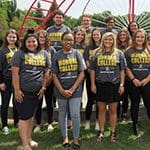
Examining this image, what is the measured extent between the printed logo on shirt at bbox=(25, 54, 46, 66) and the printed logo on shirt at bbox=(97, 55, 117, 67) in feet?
2.65

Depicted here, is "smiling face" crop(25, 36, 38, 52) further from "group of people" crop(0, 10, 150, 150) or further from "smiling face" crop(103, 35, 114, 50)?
"smiling face" crop(103, 35, 114, 50)

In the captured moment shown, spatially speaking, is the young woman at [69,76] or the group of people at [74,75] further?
the young woman at [69,76]

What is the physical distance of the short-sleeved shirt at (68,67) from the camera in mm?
5219

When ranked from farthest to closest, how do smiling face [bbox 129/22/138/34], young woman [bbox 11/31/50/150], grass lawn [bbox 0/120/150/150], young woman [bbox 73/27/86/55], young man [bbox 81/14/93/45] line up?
young man [bbox 81/14/93/45] → smiling face [bbox 129/22/138/34] → young woman [bbox 73/27/86/55] → grass lawn [bbox 0/120/150/150] → young woman [bbox 11/31/50/150]

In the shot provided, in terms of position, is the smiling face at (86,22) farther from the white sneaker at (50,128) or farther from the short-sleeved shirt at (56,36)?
the white sneaker at (50,128)

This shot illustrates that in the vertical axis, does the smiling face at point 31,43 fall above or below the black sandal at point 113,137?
above

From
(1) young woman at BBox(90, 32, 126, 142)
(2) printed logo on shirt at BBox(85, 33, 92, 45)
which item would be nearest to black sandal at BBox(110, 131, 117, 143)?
(1) young woman at BBox(90, 32, 126, 142)

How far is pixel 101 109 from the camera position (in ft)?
→ 18.2

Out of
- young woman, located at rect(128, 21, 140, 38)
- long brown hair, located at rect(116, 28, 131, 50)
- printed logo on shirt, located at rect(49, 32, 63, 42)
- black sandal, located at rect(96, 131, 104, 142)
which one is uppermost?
young woman, located at rect(128, 21, 140, 38)

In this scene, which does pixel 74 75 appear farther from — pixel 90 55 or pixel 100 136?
pixel 100 136

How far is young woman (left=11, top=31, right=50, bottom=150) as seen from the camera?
491cm

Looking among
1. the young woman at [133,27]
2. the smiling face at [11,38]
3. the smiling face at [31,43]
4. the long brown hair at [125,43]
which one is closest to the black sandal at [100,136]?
the long brown hair at [125,43]

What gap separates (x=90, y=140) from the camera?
5.61 m

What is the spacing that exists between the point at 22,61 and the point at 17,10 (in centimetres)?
4342
